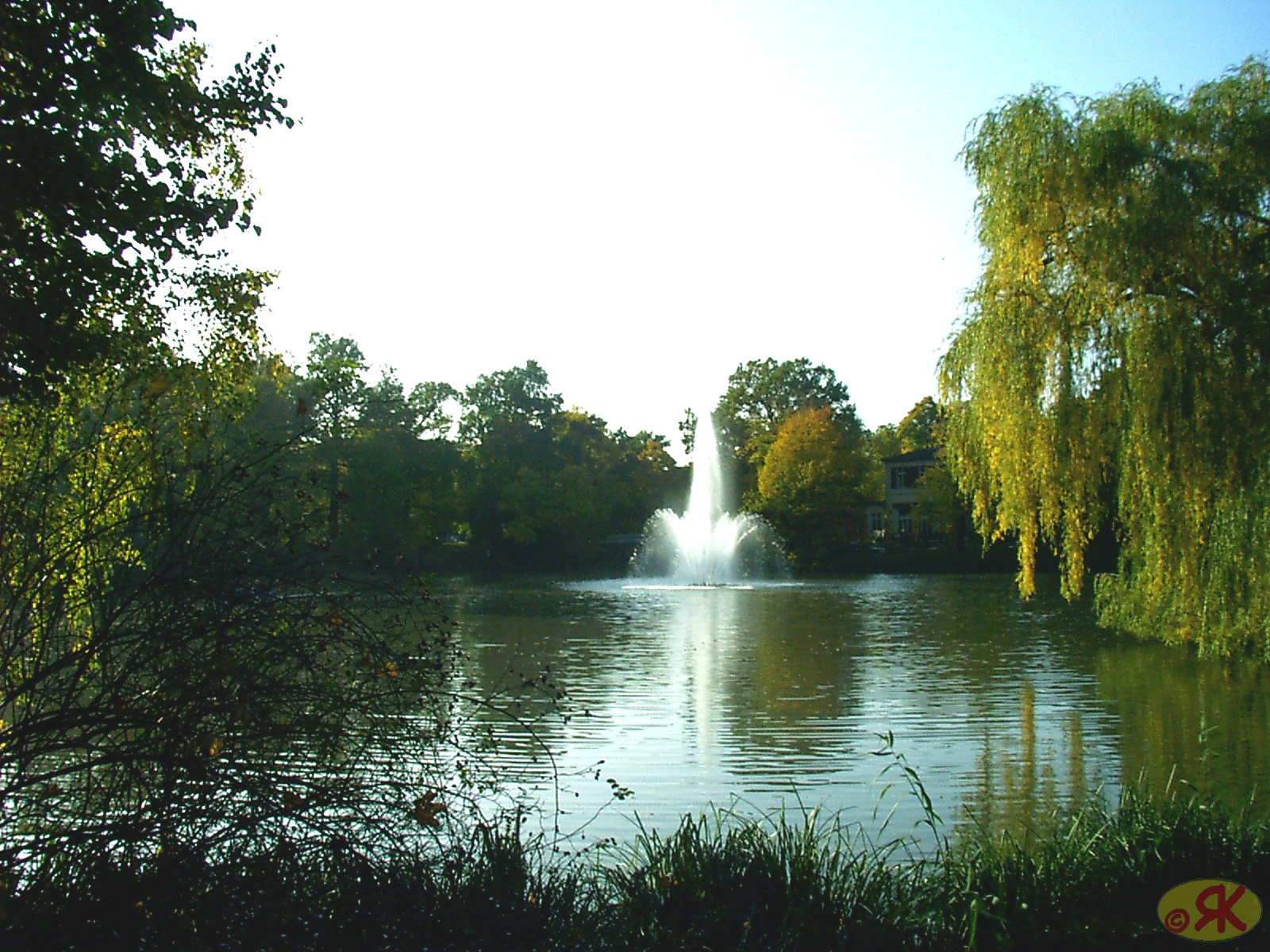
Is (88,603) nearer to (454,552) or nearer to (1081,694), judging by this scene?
(1081,694)

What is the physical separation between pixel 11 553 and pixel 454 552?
51.4m

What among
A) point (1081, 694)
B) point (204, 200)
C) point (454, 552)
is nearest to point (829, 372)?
point (454, 552)

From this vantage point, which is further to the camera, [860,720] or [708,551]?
[708,551]

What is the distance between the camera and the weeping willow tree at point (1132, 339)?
11102mm

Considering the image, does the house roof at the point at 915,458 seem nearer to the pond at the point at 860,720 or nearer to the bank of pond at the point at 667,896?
the pond at the point at 860,720

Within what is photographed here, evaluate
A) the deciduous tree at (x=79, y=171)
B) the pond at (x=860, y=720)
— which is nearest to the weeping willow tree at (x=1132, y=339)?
the pond at (x=860, y=720)

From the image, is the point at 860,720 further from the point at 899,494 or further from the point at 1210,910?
the point at 899,494

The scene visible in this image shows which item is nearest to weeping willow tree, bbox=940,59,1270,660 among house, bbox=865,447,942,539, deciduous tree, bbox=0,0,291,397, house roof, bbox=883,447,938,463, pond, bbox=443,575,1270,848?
pond, bbox=443,575,1270,848

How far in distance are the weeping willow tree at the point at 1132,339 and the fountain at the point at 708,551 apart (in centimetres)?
2512

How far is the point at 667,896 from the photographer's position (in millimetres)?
4734

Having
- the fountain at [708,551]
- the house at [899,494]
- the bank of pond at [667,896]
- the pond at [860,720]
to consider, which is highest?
the house at [899,494]

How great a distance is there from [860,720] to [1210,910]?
22.5 feet

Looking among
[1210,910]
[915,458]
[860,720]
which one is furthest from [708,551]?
[1210,910]

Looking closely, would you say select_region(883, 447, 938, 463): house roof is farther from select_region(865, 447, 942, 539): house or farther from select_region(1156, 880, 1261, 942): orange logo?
select_region(1156, 880, 1261, 942): orange logo
